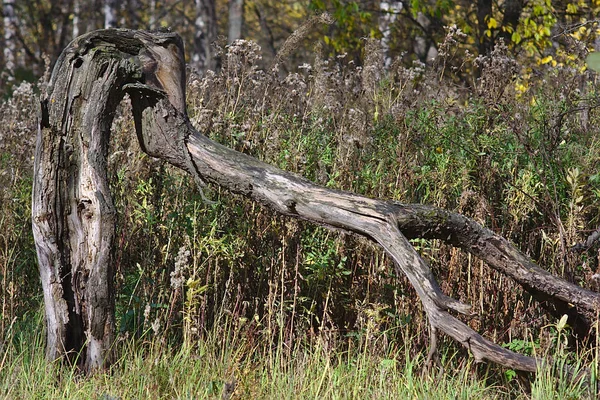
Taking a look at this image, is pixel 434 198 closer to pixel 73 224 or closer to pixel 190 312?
pixel 190 312

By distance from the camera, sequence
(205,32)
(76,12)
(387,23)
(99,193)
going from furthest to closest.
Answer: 1. (76,12)
2. (205,32)
3. (387,23)
4. (99,193)

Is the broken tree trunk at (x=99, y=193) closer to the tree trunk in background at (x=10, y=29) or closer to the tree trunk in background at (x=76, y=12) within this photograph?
the tree trunk in background at (x=10, y=29)

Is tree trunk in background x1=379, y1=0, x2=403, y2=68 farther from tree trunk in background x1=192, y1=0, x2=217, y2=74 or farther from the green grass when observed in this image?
the green grass

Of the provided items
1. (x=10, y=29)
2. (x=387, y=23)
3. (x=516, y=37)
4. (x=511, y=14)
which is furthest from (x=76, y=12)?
(x=516, y=37)

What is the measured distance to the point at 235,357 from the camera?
14.5 feet

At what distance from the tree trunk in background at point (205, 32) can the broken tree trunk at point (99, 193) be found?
1103 centimetres

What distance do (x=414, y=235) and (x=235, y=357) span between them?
1.23 meters

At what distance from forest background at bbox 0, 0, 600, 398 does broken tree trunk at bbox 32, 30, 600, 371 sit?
0.70ft

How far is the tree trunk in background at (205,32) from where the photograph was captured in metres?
16.3

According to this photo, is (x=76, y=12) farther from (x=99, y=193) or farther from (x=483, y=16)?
(x=99, y=193)

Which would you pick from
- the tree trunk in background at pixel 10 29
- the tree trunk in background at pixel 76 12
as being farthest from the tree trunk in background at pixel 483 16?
the tree trunk in background at pixel 76 12

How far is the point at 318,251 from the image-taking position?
194 inches

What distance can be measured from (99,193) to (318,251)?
144 centimetres

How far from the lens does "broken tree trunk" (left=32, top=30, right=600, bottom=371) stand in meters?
4.09
